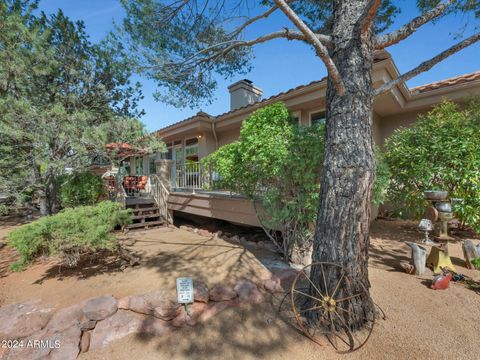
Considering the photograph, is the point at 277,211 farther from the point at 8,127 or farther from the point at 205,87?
the point at 8,127

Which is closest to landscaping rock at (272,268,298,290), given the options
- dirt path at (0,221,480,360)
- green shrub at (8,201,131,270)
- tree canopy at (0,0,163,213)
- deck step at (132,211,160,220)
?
dirt path at (0,221,480,360)

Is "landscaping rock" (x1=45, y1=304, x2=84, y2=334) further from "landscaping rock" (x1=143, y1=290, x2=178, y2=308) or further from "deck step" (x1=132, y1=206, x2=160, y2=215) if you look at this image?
"deck step" (x1=132, y1=206, x2=160, y2=215)

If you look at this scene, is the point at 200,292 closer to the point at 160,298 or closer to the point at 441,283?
the point at 160,298

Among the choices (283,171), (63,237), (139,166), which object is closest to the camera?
(63,237)

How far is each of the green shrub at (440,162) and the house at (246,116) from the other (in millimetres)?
690

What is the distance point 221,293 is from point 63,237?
253cm

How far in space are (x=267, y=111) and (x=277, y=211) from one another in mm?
1947

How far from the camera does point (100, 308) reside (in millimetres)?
2662

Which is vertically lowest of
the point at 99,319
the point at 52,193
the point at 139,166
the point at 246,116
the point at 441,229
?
the point at 99,319

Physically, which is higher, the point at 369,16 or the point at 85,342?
the point at 369,16

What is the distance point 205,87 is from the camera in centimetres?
499

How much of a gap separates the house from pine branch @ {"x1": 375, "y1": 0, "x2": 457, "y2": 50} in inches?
85.8

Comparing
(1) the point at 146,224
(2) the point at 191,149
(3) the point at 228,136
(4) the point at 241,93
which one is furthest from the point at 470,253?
(2) the point at 191,149

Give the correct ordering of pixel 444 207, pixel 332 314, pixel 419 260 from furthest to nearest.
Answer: pixel 444 207 < pixel 419 260 < pixel 332 314
